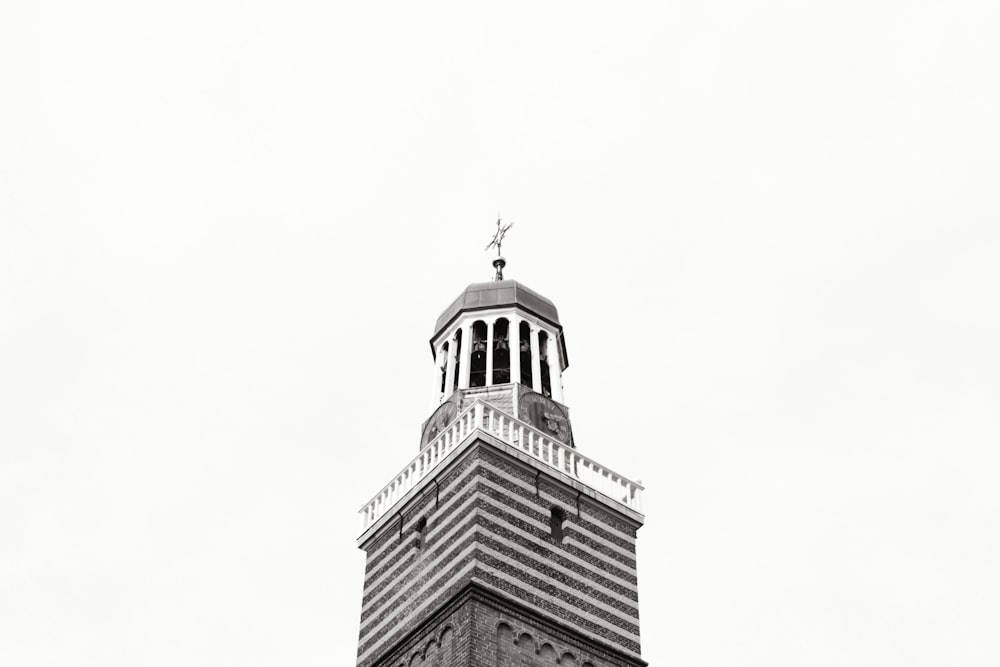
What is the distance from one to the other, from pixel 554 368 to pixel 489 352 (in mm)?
2060

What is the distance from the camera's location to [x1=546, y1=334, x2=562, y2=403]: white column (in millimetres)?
38062

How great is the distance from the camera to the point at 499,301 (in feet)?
128

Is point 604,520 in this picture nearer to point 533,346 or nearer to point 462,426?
point 462,426

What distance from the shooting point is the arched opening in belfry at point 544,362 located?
125 feet

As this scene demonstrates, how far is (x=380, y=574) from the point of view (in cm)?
3322

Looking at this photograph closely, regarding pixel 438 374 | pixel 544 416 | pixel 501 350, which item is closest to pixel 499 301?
pixel 501 350

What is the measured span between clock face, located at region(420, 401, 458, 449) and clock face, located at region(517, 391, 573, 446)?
181 centimetres

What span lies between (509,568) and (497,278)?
12.8 meters

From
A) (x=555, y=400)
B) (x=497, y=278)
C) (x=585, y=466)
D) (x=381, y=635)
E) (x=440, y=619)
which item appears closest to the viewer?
(x=440, y=619)

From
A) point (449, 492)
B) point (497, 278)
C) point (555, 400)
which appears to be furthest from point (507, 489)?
point (497, 278)

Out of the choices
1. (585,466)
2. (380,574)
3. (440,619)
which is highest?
(585,466)

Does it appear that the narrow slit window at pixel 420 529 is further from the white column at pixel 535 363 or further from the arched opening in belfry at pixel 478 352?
the arched opening in belfry at pixel 478 352

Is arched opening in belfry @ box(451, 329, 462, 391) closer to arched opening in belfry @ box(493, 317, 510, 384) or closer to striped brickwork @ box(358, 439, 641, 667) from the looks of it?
arched opening in belfry @ box(493, 317, 510, 384)

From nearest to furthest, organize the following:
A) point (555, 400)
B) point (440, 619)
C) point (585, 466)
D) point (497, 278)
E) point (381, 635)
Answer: point (440, 619), point (381, 635), point (585, 466), point (555, 400), point (497, 278)
